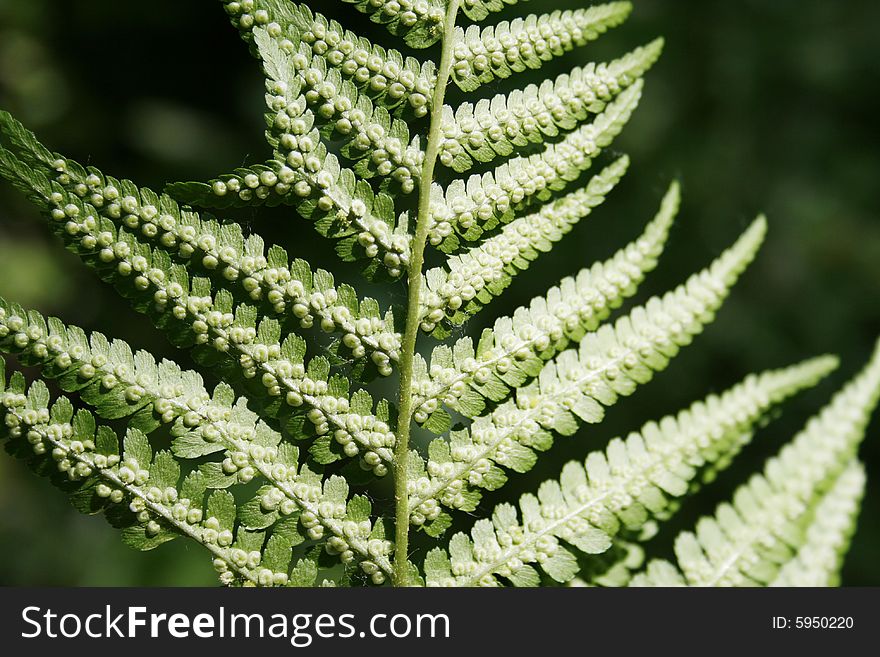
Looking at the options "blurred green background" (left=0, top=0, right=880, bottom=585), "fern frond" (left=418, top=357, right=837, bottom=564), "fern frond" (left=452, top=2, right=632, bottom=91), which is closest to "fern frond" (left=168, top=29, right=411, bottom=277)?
"fern frond" (left=452, top=2, right=632, bottom=91)

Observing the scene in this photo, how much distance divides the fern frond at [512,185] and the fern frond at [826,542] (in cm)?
98

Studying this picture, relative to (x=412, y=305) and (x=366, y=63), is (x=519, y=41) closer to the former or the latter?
(x=366, y=63)

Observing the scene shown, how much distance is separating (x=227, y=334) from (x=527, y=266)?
63 cm

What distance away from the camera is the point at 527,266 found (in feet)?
5.01

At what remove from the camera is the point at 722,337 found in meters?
3.82

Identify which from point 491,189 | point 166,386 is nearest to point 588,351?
point 491,189

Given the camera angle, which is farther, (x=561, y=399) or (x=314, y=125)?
(x=561, y=399)

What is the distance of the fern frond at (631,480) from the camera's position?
1484 millimetres

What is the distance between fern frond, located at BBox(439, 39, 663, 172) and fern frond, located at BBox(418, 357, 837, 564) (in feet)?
2.22

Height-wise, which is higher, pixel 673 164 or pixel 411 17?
pixel 673 164

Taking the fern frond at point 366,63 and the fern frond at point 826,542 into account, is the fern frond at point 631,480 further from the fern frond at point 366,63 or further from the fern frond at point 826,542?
the fern frond at point 366,63

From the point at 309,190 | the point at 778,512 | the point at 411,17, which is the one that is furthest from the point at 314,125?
the point at 778,512

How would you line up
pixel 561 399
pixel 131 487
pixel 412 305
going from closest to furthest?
pixel 131 487
pixel 412 305
pixel 561 399

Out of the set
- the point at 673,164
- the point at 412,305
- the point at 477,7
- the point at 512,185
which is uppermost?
the point at 673,164
